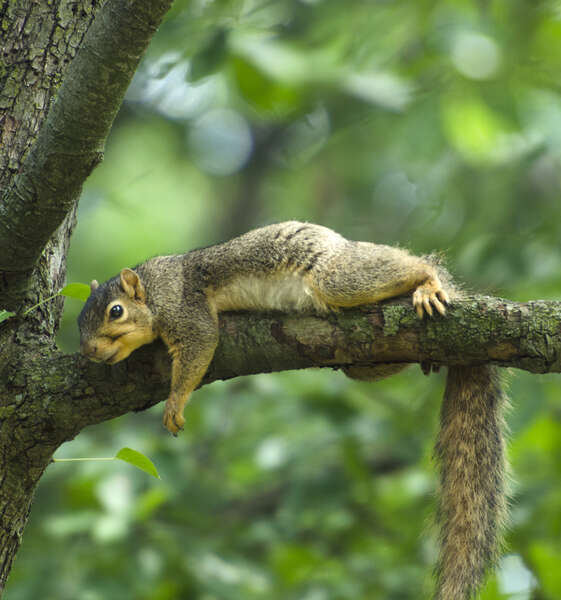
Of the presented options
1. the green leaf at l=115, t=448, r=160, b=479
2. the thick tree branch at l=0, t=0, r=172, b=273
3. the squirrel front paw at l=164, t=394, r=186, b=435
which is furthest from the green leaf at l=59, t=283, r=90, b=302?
the squirrel front paw at l=164, t=394, r=186, b=435

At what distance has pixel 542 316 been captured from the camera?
2020 millimetres

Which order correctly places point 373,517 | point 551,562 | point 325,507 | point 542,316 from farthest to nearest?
1. point 373,517
2. point 325,507
3. point 551,562
4. point 542,316

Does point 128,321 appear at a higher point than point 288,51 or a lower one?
lower

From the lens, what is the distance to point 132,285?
2.97 m

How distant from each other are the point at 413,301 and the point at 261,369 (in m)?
0.46

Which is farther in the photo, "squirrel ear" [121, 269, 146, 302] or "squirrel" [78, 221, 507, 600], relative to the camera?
"squirrel ear" [121, 269, 146, 302]

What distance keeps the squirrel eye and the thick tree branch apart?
70cm

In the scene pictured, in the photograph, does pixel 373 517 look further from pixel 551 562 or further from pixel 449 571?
pixel 449 571

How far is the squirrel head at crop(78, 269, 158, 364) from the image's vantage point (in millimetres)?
2611

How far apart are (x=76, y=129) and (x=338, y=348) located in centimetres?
86

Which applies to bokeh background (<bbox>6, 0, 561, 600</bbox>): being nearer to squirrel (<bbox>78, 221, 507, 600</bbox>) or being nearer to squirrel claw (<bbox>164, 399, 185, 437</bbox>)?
squirrel (<bbox>78, 221, 507, 600</bbox>)

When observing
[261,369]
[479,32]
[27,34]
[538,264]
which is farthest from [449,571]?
[479,32]

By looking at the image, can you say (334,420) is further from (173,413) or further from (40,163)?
(40,163)

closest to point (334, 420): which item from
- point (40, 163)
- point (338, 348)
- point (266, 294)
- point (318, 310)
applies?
point (266, 294)
